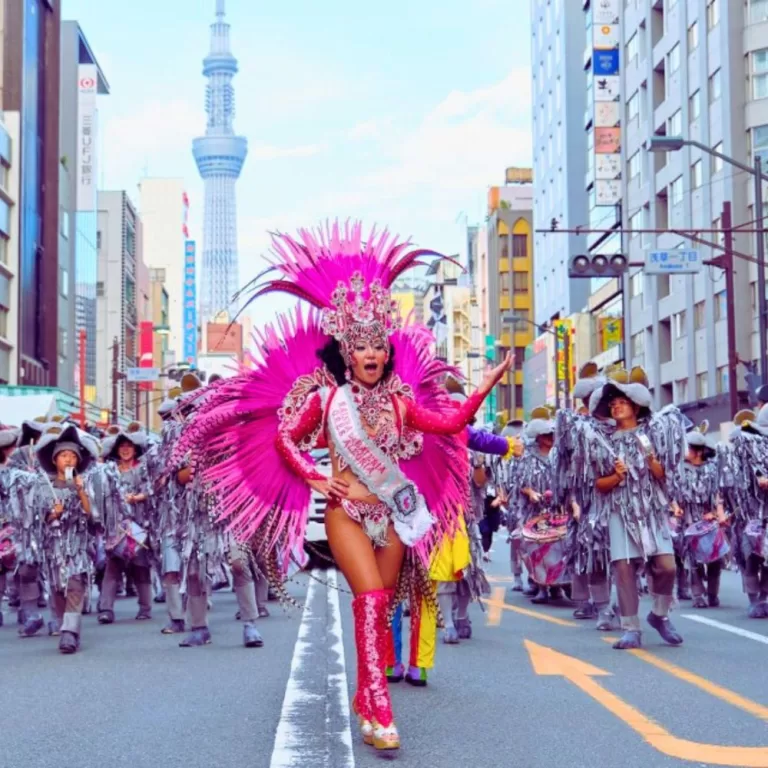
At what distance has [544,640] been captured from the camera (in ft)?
35.7

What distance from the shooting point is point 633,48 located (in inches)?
2339

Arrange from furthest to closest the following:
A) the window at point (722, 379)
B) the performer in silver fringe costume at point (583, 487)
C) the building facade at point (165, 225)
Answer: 1. the building facade at point (165, 225)
2. the window at point (722, 379)
3. the performer in silver fringe costume at point (583, 487)

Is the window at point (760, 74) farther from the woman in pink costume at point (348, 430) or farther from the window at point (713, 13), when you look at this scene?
the woman in pink costume at point (348, 430)

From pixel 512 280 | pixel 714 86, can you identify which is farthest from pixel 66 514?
pixel 512 280

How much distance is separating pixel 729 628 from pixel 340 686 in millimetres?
4705

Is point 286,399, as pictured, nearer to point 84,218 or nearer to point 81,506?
point 81,506

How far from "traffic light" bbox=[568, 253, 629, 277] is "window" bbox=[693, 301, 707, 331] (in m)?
22.2

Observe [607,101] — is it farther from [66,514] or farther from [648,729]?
[648,729]

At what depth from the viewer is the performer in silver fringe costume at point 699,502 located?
14156 millimetres

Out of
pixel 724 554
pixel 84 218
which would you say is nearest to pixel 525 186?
pixel 84 218

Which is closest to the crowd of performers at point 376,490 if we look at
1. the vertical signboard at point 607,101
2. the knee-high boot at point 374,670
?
the knee-high boot at point 374,670

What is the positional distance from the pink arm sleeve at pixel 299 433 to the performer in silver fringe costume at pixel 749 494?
702 cm

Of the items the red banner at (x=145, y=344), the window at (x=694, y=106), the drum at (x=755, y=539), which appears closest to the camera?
the drum at (x=755, y=539)

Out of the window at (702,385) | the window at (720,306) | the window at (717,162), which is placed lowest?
the window at (702,385)
